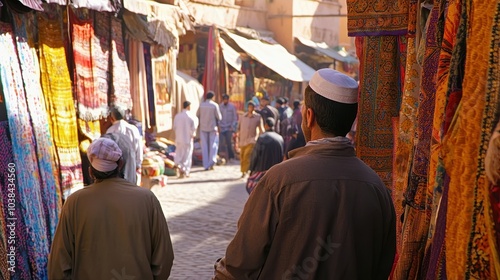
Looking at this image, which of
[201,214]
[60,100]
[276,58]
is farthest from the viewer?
[276,58]

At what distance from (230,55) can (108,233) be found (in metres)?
16.5

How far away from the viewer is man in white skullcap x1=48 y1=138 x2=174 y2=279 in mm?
4617

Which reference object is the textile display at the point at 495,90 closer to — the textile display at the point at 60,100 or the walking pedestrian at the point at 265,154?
the textile display at the point at 60,100

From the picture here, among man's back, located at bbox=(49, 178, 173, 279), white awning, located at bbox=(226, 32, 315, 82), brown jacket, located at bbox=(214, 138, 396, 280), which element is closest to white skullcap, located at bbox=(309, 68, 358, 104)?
brown jacket, located at bbox=(214, 138, 396, 280)

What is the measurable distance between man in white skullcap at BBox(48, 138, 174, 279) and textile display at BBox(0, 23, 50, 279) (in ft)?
6.70

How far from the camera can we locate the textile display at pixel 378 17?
4727mm

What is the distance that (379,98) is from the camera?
496 cm

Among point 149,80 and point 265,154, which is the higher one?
point 149,80

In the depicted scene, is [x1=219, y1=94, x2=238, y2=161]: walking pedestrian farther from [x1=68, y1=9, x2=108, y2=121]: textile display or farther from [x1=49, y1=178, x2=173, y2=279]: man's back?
[x1=49, y1=178, x2=173, y2=279]: man's back

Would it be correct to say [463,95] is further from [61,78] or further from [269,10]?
[269,10]

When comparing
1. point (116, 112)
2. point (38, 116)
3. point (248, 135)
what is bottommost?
point (248, 135)

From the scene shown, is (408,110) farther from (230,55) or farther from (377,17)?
(230,55)

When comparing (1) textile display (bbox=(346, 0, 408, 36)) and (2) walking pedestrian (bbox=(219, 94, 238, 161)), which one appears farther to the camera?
(2) walking pedestrian (bbox=(219, 94, 238, 161))

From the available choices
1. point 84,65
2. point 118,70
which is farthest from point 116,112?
point 84,65
